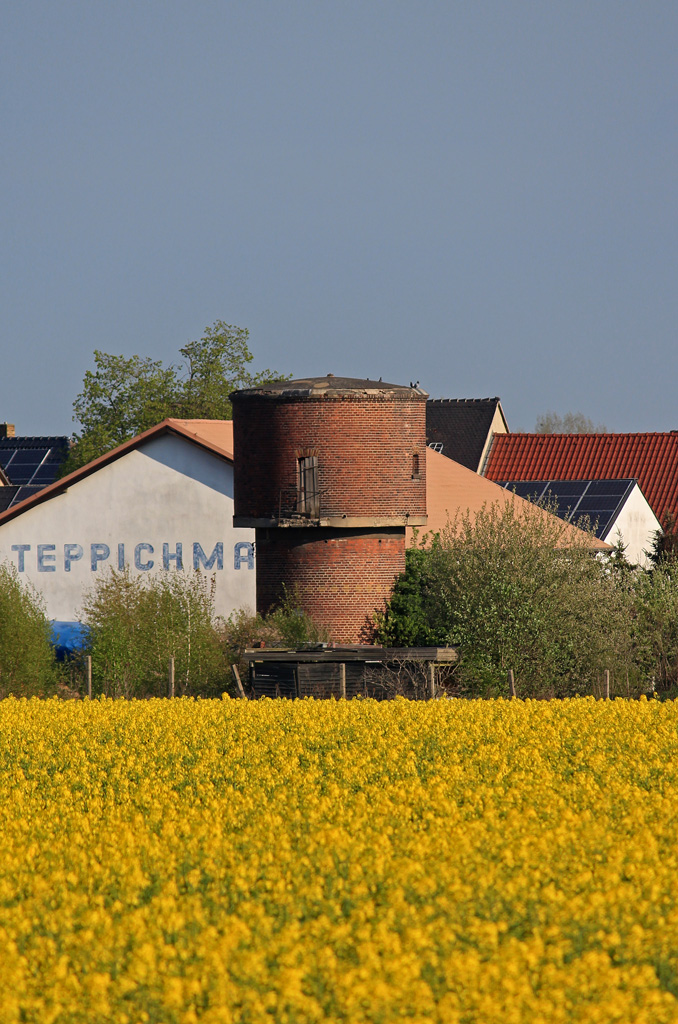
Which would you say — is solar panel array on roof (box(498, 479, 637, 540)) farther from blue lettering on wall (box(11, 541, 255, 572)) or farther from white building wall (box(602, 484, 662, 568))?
blue lettering on wall (box(11, 541, 255, 572))

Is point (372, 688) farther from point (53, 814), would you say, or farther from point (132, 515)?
point (53, 814)

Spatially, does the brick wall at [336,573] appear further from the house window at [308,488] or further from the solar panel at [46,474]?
the solar panel at [46,474]

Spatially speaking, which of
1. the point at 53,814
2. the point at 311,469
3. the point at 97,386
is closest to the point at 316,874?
the point at 53,814

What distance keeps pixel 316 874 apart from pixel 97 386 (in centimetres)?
7599

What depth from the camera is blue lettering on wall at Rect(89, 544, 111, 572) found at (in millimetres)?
49219

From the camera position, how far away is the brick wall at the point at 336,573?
3734 cm

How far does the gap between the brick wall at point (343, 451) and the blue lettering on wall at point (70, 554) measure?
1347cm

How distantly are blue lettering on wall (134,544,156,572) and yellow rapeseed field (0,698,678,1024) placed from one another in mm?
30518

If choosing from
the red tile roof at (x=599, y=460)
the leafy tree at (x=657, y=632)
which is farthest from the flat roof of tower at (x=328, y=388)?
the red tile roof at (x=599, y=460)

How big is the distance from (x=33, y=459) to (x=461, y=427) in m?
24.3

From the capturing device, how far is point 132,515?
49125 millimetres

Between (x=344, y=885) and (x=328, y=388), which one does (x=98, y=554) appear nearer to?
(x=328, y=388)

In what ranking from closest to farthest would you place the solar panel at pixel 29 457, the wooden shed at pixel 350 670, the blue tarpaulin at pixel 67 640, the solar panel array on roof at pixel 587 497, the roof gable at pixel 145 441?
1. the wooden shed at pixel 350 670
2. the blue tarpaulin at pixel 67 640
3. the roof gable at pixel 145 441
4. the solar panel array on roof at pixel 587 497
5. the solar panel at pixel 29 457

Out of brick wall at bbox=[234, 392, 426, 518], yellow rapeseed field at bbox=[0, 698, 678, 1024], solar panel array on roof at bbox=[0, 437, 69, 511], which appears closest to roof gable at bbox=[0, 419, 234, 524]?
brick wall at bbox=[234, 392, 426, 518]
